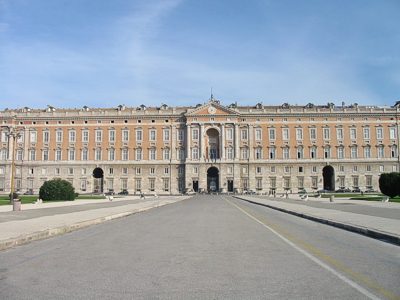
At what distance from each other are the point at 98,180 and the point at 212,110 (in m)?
→ 27.6

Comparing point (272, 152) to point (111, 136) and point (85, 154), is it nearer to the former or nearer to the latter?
point (111, 136)

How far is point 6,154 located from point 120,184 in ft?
77.9

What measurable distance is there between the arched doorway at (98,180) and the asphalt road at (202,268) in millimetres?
81619

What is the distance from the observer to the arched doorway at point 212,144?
92.5m

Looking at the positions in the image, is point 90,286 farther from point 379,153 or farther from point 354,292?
point 379,153

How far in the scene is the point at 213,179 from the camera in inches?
3652

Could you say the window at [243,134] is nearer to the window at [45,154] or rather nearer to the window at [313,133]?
the window at [313,133]

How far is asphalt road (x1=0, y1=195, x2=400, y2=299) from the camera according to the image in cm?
608

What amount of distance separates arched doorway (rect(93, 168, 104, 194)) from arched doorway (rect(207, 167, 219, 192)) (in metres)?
22.0

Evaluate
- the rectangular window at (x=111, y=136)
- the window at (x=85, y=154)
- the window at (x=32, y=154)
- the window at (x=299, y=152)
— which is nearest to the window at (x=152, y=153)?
the rectangular window at (x=111, y=136)

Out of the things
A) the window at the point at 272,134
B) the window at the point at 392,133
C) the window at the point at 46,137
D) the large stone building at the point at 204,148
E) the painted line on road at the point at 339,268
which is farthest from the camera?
the window at the point at 46,137

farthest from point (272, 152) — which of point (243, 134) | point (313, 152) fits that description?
point (313, 152)

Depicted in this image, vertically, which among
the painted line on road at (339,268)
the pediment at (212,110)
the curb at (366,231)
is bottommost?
the painted line on road at (339,268)

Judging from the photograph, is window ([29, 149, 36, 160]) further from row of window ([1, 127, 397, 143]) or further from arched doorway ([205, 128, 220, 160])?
arched doorway ([205, 128, 220, 160])
